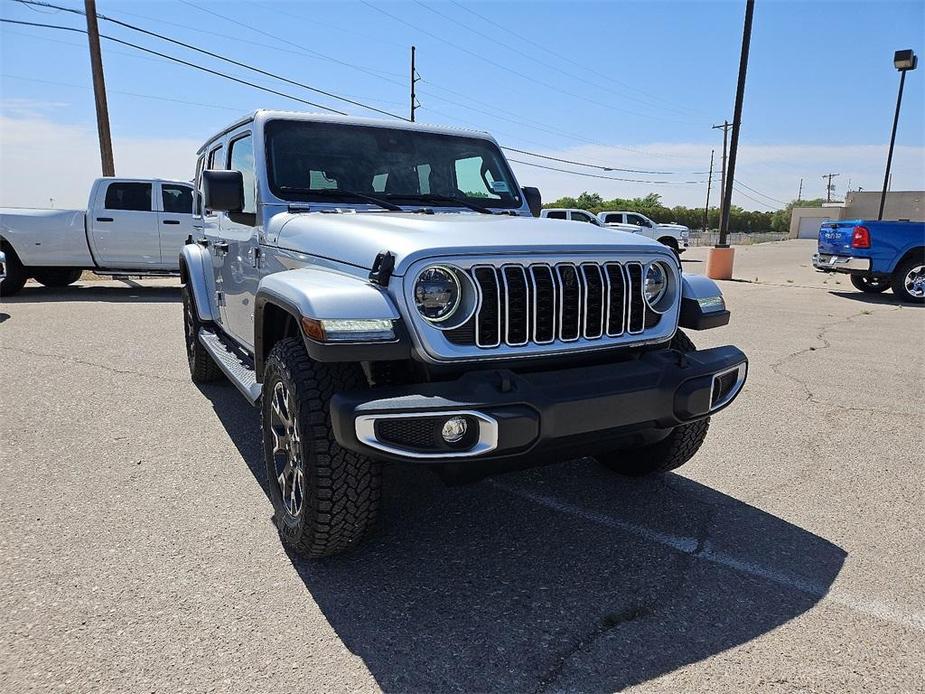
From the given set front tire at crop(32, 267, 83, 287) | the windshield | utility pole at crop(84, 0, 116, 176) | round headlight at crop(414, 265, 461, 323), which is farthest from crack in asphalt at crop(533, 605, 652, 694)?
utility pole at crop(84, 0, 116, 176)

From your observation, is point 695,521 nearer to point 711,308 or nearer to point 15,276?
point 711,308

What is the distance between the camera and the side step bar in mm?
3467

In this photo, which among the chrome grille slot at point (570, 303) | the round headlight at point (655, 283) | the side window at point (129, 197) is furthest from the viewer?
the side window at point (129, 197)

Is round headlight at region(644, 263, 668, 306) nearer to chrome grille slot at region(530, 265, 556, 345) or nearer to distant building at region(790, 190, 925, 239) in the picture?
chrome grille slot at region(530, 265, 556, 345)

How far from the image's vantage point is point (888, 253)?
11.6 meters

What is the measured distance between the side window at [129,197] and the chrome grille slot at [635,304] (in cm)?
1032

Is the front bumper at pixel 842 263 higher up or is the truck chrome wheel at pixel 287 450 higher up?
the front bumper at pixel 842 263

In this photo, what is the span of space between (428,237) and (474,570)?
1.36 metres

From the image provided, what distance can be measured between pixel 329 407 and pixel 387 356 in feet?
0.88

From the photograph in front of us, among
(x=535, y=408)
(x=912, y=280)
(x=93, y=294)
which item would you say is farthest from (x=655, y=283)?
(x=93, y=294)

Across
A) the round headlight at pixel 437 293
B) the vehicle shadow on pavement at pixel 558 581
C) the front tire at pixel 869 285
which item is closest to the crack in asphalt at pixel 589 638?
the vehicle shadow on pavement at pixel 558 581

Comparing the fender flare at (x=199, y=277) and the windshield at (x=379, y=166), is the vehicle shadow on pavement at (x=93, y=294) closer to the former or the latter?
the fender flare at (x=199, y=277)

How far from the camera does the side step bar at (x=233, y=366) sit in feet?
11.4

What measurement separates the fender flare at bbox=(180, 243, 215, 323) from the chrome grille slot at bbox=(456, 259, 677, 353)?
124 inches
